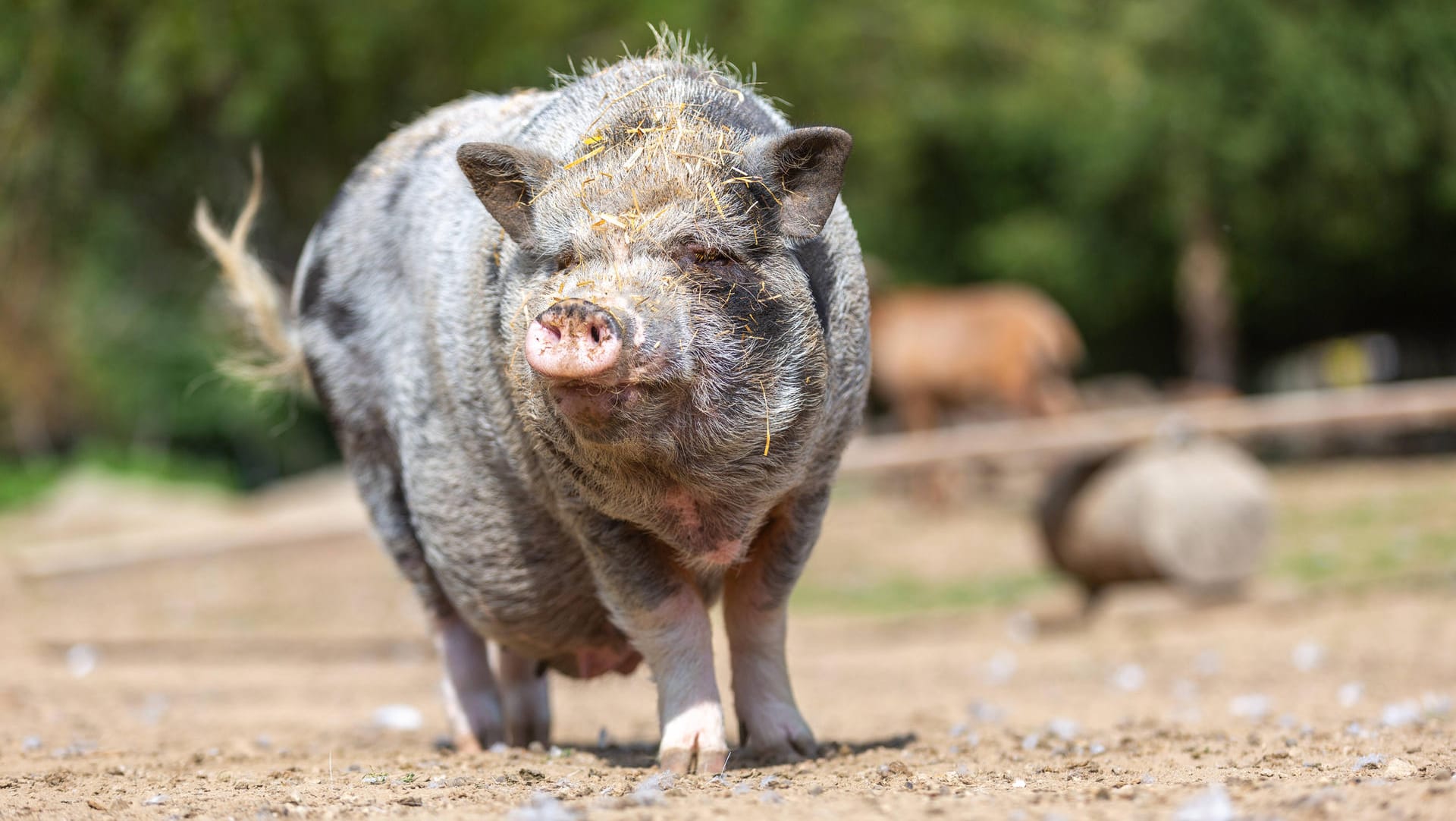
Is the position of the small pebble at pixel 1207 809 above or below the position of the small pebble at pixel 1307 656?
above

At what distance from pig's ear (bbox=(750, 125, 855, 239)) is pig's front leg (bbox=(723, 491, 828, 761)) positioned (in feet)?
2.94

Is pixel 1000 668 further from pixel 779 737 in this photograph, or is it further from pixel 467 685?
pixel 779 737

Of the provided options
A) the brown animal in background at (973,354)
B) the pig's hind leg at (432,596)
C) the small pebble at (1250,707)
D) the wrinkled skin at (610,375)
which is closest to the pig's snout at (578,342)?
the wrinkled skin at (610,375)

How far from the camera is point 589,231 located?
3.89 meters

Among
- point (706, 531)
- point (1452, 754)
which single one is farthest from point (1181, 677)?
point (706, 531)

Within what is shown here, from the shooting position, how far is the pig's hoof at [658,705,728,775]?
4227 mm

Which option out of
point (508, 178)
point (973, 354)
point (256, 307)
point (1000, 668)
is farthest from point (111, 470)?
point (508, 178)

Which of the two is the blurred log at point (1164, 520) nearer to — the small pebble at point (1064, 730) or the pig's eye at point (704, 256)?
the small pebble at point (1064, 730)

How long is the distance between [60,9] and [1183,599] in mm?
12095

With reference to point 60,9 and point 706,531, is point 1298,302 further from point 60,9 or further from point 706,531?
point 706,531

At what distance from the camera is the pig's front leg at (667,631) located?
428cm

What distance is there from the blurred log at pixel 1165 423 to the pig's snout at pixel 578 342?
752cm

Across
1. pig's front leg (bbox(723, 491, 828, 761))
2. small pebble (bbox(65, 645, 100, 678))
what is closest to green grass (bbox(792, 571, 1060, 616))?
small pebble (bbox(65, 645, 100, 678))

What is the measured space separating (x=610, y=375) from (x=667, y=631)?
1085mm
